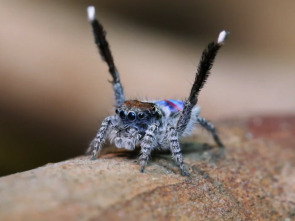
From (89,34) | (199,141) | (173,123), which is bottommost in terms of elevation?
(199,141)

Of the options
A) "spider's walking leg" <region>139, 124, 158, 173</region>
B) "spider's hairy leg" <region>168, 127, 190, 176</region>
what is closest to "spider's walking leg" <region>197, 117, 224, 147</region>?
"spider's hairy leg" <region>168, 127, 190, 176</region>

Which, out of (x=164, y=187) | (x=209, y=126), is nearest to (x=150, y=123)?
(x=164, y=187)

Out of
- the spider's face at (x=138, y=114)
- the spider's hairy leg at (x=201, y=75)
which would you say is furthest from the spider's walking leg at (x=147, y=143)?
the spider's hairy leg at (x=201, y=75)

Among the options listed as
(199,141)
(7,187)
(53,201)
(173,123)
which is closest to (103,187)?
(53,201)

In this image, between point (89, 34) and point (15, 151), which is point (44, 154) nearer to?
point (15, 151)

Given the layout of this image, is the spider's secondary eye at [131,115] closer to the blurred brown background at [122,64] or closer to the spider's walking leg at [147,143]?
the spider's walking leg at [147,143]

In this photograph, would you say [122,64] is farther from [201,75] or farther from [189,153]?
[201,75]

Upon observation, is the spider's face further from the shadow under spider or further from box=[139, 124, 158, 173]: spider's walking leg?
the shadow under spider
